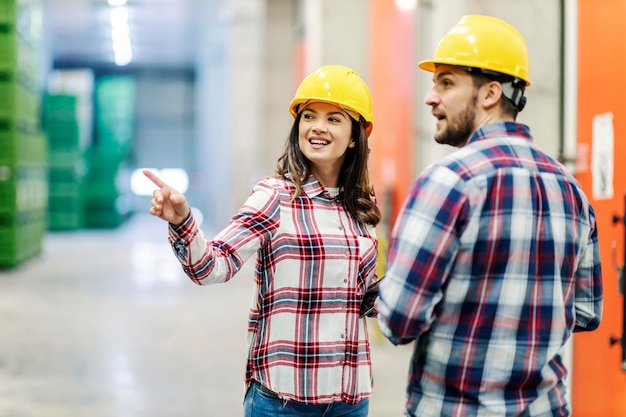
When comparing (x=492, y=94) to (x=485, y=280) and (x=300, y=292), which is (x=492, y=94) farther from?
(x=300, y=292)

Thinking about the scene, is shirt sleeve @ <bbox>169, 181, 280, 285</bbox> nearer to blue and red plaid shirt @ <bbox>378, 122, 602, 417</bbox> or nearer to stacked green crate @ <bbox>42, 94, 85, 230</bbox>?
blue and red plaid shirt @ <bbox>378, 122, 602, 417</bbox>

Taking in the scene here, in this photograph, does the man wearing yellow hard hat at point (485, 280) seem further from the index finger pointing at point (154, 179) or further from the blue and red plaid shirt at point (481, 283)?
the index finger pointing at point (154, 179)

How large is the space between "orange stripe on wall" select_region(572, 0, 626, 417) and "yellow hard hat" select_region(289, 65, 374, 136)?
219 centimetres

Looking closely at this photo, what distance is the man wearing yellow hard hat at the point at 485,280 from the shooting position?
5.90ft

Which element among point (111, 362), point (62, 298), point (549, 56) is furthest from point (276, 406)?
point (62, 298)

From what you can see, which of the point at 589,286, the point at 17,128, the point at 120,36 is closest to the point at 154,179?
the point at 589,286

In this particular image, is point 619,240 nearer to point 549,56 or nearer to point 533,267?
point 549,56

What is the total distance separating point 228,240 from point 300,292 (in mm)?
247

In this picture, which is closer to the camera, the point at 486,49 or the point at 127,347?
the point at 486,49

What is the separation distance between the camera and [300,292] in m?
2.33

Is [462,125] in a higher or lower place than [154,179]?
higher

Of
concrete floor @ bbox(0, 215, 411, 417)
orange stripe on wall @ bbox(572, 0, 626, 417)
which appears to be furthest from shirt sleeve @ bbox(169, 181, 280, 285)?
concrete floor @ bbox(0, 215, 411, 417)

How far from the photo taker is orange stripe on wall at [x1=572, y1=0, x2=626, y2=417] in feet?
14.1

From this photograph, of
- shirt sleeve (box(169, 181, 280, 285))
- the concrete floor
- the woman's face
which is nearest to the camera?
shirt sleeve (box(169, 181, 280, 285))
